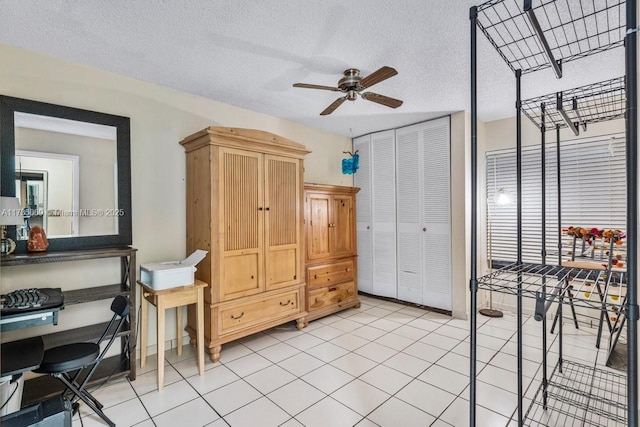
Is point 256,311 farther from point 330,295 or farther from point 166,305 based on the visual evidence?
point 330,295

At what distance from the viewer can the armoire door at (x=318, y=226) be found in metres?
3.79

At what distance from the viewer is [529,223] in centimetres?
382

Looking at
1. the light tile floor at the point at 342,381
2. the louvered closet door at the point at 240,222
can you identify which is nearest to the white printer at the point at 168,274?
the louvered closet door at the point at 240,222

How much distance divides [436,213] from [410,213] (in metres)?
0.37

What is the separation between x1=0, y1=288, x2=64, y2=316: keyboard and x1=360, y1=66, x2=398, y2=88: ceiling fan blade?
2.47 m

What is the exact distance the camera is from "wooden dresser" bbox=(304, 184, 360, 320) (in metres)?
3.75

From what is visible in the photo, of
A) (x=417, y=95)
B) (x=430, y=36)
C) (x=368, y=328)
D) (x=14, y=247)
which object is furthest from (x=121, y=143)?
(x=368, y=328)

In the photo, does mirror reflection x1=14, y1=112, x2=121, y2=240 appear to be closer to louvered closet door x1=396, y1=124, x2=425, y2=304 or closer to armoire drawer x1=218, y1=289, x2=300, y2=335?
armoire drawer x1=218, y1=289, x2=300, y2=335

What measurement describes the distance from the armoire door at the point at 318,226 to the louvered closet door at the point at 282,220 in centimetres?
34

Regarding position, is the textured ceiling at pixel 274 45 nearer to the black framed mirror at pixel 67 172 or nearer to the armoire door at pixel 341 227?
the black framed mirror at pixel 67 172

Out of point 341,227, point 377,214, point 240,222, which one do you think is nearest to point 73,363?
point 240,222

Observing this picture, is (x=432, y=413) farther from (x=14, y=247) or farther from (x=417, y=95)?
(x=14, y=247)

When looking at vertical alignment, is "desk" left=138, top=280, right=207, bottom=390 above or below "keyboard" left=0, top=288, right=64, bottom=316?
below

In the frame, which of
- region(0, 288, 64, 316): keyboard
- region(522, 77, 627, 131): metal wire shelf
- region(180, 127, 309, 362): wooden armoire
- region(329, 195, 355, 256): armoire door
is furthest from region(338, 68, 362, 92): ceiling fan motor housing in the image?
region(0, 288, 64, 316): keyboard
